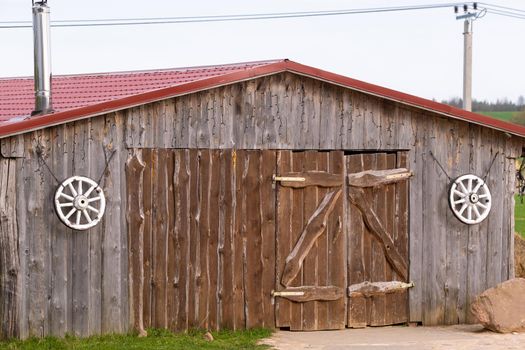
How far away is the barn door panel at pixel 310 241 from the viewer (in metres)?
13.9

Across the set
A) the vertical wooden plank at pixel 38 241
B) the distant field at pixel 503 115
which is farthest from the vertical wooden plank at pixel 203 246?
the distant field at pixel 503 115

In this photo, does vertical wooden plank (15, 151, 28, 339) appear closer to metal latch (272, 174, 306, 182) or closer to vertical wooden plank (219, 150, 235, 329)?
vertical wooden plank (219, 150, 235, 329)

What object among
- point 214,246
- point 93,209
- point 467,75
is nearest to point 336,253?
point 214,246

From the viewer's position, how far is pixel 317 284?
46.2ft

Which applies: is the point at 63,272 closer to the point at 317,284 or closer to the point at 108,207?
the point at 108,207

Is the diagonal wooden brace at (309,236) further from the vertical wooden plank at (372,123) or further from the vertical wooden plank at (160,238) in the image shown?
A: the vertical wooden plank at (160,238)

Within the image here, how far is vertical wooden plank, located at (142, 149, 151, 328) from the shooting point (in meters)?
13.1

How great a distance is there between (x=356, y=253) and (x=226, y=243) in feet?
5.82

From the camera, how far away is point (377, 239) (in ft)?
47.2

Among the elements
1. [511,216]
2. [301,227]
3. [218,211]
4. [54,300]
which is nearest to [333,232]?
[301,227]

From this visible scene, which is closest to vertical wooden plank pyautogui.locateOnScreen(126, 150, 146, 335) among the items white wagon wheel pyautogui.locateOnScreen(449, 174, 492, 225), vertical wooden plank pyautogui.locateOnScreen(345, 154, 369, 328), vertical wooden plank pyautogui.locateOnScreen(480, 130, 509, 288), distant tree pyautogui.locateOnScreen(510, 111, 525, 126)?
vertical wooden plank pyautogui.locateOnScreen(345, 154, 369, 328)

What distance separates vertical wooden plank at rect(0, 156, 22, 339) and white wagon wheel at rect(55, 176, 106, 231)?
0.50 metres

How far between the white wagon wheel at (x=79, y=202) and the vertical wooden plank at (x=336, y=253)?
2.99 metres

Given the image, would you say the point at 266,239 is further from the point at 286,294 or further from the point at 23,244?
the point at 23,244
